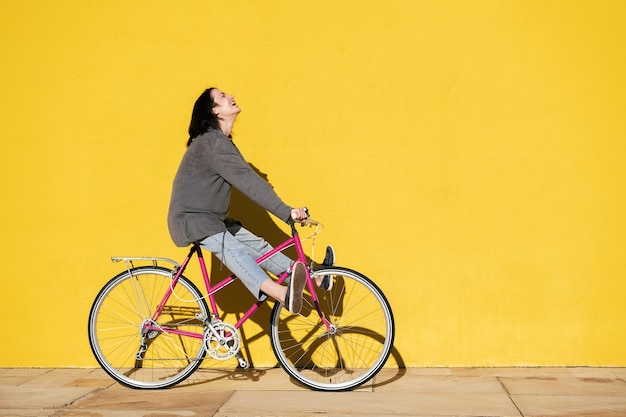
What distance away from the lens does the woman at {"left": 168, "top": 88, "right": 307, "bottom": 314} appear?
15.0 feet

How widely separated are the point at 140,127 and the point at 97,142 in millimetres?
325

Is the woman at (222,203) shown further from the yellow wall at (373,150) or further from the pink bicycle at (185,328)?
the yellow wall at (373,150)

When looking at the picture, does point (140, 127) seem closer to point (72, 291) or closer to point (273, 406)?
point (72, 291)

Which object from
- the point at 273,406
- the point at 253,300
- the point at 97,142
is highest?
the point at 97,142

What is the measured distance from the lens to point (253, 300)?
5.42 m

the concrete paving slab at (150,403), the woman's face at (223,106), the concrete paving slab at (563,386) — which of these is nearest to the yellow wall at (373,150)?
the concrete paving slab at (563,386)

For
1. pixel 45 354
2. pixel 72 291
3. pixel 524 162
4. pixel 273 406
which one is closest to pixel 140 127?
pixel 72 291

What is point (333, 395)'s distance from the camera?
Answer: 4688 millimetres

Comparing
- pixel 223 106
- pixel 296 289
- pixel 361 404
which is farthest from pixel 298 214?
pixel 361 404

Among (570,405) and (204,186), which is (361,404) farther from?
(204,186)

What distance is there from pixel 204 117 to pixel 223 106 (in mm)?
139

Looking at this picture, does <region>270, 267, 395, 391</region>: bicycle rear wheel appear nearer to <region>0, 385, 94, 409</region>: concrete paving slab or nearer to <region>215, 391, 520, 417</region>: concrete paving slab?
<region>215, 391, 520, 417</region>: concrete paving slab

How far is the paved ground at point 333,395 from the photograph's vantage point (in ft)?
14.1

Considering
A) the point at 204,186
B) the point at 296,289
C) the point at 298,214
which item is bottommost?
the point at 296,289
